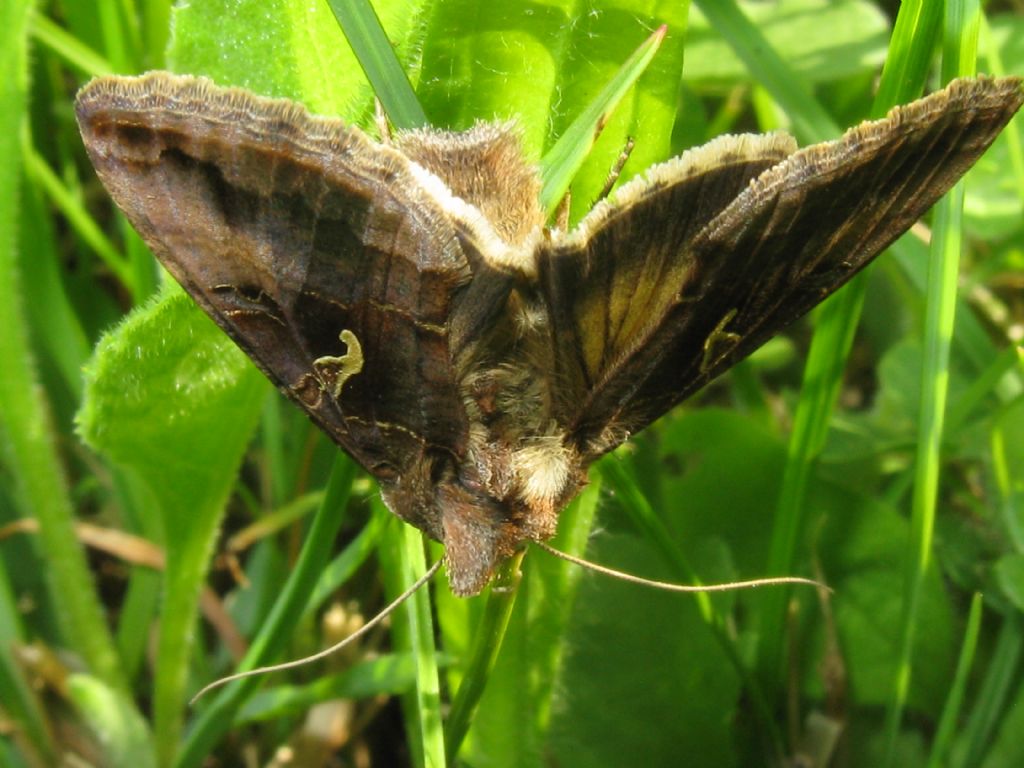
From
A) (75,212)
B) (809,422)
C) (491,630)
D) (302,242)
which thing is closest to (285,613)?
(491,630)

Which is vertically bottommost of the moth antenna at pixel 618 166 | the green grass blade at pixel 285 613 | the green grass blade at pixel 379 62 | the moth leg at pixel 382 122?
the green grass blade at pixel 285 613

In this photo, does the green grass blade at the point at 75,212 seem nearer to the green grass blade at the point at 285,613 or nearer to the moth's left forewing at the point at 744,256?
the green grass blade at the point at 285,613

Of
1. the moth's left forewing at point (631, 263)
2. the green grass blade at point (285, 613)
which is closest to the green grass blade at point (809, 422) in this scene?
the moth's left forewing at point (631, 263)

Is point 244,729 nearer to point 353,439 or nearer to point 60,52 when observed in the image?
point 353,439

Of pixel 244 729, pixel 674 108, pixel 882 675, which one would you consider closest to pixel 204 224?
pixel 674 108

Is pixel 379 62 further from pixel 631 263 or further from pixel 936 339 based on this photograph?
pixel 936 339

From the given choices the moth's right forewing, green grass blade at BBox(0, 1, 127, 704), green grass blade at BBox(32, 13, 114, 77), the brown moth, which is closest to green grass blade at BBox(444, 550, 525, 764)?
the brown moth
